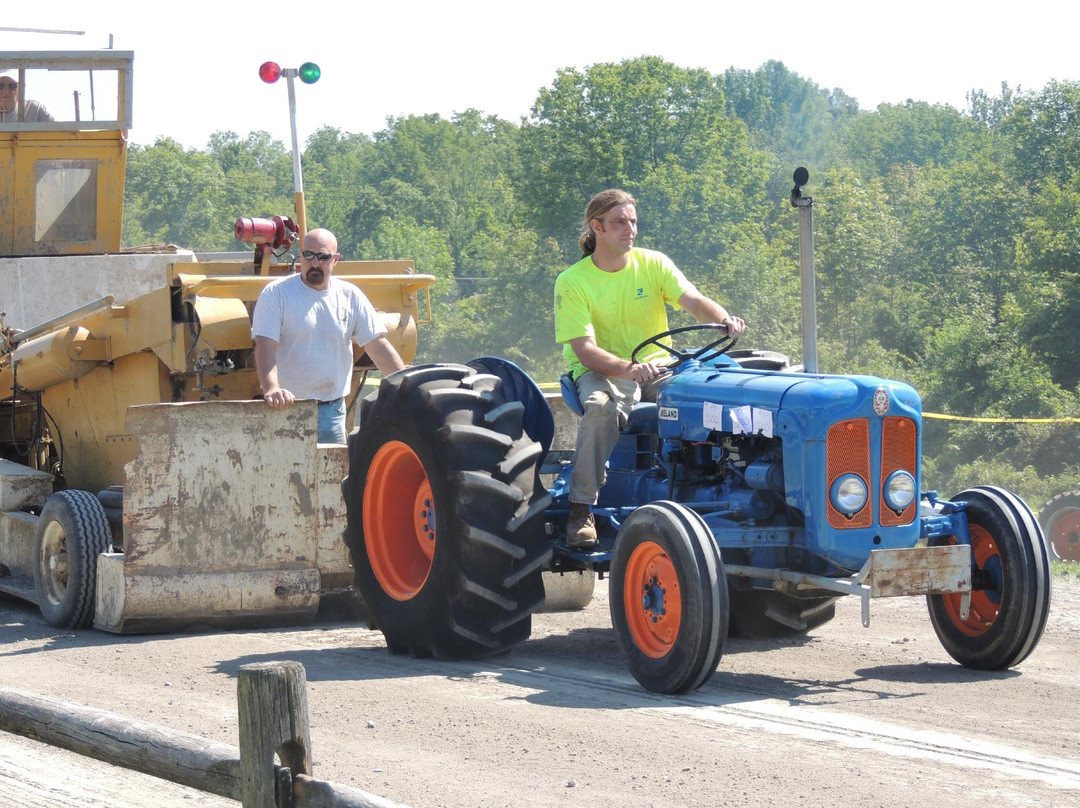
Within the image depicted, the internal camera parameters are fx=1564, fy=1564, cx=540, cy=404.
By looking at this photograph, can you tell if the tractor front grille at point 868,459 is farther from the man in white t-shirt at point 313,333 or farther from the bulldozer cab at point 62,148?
the bulldozer cab at point 62,148

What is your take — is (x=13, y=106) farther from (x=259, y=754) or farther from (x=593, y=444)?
(x=259, y=754)

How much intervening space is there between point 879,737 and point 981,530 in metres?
1.61

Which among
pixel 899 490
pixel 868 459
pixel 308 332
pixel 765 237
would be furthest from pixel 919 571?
pixel 765 237

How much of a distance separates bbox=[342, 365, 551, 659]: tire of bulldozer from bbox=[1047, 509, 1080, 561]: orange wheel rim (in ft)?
32.1

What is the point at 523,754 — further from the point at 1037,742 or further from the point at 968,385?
the point at 968,385

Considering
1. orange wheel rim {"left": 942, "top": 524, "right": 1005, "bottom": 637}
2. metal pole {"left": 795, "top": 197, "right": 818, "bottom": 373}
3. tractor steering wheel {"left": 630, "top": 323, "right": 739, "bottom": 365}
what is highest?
metal pole {"left": 795, "top": 197, "right": 818, "bottom": 373}

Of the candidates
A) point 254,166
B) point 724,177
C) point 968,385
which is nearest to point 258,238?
point 968,385

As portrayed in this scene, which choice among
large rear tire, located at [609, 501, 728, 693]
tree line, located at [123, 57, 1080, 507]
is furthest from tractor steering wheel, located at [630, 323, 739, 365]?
tree line, located at [123, 57, 1080, 507]

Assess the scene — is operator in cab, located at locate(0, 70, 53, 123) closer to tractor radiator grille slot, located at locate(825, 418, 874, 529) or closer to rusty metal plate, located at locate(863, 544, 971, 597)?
tractor radiator grille slot, located at locate(825, 418, 874, 529)

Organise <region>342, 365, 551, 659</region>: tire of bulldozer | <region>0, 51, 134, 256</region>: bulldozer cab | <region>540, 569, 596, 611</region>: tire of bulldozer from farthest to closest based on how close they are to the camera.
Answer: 1. <region>0, 51, 134, 256</region>: bulldozer cab
2. <region>540, 569, 596, 611</region>: tire of bulldozer
3. <region>342, 365, 551, 659</region>: tire of bulldozer

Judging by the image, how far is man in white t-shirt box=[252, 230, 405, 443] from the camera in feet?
27.6

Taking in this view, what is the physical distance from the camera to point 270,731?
3906 millimetres

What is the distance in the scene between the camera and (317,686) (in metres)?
6.59

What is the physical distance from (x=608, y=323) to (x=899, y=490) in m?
1.70
